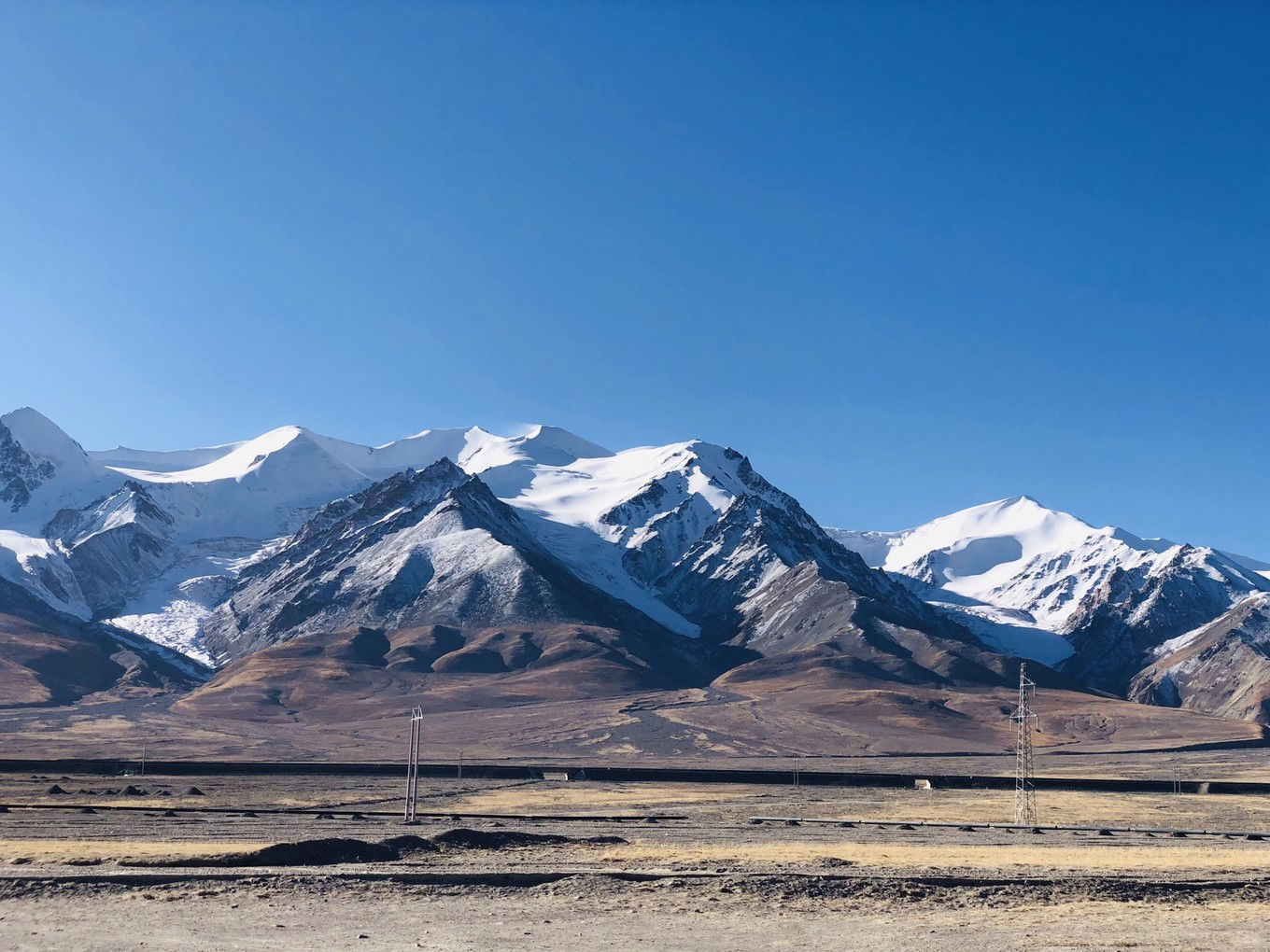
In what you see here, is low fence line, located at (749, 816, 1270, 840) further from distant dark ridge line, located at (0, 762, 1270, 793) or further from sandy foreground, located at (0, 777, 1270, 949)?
distant dark ridge line, located at (0, 762, 1270, 793)

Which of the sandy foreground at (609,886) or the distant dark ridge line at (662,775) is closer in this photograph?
the sandy foreground at (609,886)

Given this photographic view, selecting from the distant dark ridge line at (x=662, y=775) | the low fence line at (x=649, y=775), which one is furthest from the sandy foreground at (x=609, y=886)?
the low fence line at (x=649, y=775)

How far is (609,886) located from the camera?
132ft

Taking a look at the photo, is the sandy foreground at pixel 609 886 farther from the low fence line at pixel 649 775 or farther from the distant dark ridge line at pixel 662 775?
the low fence line at pixel 649 775

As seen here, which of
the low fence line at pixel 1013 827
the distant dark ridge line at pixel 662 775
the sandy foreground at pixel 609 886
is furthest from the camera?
the distant dark ridge line at pixel 662 775

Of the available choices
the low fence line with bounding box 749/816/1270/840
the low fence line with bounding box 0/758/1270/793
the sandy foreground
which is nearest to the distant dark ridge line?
the low fence line with bounding box 0/758/1270/793

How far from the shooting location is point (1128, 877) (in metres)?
45.0

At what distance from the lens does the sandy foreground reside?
32.8m

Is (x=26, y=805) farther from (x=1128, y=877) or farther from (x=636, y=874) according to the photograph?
(x=1128, y=877)

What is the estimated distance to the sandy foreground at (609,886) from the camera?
3281cm

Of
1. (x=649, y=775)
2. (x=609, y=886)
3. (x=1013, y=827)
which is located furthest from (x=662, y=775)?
(x=609, y=886)

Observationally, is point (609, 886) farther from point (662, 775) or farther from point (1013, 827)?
point (662, 775)

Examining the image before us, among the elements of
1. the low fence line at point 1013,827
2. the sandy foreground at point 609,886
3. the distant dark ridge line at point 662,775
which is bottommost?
the distant dark ridge line at point 662,775

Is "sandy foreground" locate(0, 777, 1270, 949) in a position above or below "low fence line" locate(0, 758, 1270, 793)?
above
